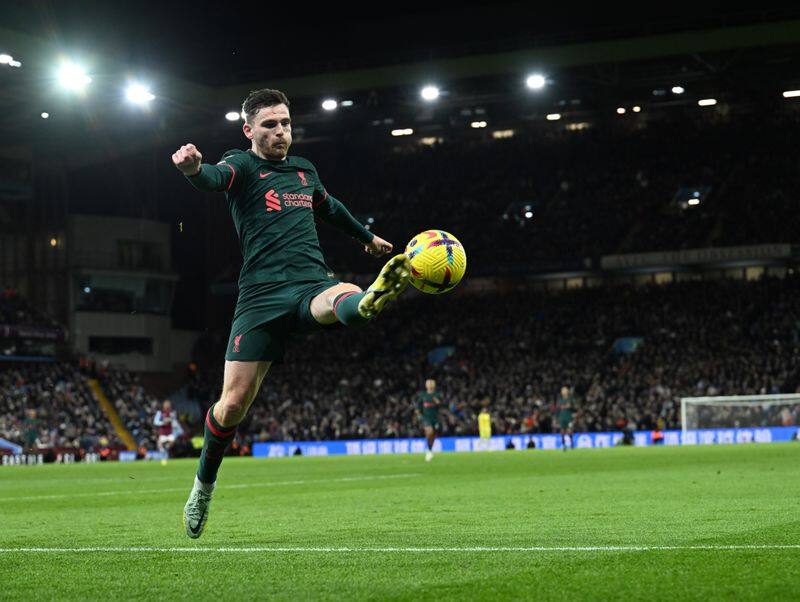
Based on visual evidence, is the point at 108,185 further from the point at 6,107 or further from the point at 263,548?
the point at 263,548

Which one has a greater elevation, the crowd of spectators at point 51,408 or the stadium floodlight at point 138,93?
the stadium floodlight at point 138,93

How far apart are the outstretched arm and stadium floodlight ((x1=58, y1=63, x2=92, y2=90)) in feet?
94.0

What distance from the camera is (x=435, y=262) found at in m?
6.36

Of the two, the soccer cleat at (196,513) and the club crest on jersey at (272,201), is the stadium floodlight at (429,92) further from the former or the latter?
the soccer cleat at (196,513)

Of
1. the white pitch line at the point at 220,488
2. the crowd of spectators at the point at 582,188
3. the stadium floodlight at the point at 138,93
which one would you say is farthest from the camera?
the crowd of spectators at the point at 582,188

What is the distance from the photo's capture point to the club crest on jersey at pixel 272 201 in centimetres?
714

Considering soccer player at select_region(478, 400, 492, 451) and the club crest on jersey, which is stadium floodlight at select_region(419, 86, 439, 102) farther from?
the club crest on jersey

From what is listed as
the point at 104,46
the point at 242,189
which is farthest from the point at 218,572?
the point at 104,46

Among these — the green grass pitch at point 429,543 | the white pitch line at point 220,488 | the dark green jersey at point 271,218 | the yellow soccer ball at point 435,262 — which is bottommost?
the white pitch line at point 220,488

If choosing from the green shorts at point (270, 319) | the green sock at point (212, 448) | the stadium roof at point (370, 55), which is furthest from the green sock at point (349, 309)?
the stadium roof at point (370, 55)

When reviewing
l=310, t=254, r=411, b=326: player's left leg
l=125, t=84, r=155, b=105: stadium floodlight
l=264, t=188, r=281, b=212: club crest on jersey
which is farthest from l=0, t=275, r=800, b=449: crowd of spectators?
l=310, t=254, r=411, b=326: player's left leg

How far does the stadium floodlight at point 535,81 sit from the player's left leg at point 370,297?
103 ft

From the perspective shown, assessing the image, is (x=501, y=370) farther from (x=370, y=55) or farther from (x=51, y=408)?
(x=51, y=408)

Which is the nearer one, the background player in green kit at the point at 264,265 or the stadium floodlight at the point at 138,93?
the background player in green kit at the point at 264,265
